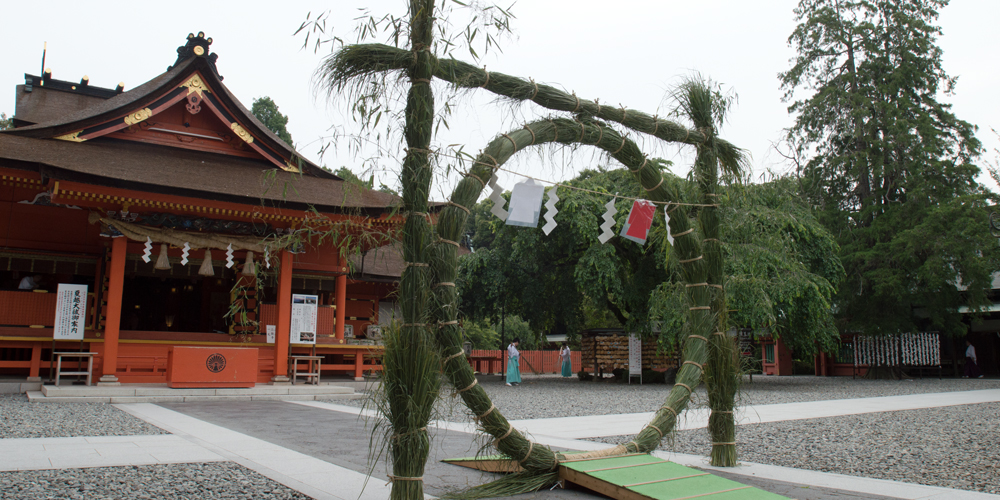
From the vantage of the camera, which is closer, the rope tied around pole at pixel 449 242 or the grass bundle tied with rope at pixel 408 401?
the grass bundle tied with rope at pixel 408 401

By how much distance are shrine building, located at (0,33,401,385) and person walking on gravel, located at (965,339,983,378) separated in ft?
64.0

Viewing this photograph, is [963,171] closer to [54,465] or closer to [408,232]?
[408,232]

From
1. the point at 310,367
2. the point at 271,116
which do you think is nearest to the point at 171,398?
the point at 310,367

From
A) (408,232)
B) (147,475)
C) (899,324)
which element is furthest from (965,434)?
(899,324)

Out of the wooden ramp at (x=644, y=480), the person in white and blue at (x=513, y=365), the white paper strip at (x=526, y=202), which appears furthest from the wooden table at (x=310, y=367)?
the white paper strip at (x=526, y=202)

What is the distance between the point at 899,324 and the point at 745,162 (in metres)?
17.4

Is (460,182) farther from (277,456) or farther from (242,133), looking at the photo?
(242,133)

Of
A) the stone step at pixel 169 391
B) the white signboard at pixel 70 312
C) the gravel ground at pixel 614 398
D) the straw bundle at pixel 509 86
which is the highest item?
the straw bundle at pixel 509 86

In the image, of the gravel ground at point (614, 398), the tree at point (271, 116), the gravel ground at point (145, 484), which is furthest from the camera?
the tree at point (271, 116)

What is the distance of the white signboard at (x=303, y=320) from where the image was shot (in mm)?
12938

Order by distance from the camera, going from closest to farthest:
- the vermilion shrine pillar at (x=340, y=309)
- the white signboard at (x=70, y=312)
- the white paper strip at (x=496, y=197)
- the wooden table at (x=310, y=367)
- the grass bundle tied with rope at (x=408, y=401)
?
the grass bundle tied with rope at (x=408, y=401), the white paper strip at (x=496, y=197), the white signboard at (x=70, y=312), the wooden table at (x=310, y=367), the vermilion shrine pillar at (x=340, y=309)

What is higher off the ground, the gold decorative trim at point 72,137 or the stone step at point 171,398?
the gold decorative trim at point 72,137

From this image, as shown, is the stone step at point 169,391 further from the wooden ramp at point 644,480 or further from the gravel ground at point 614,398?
the wooden ramp at point 644,480

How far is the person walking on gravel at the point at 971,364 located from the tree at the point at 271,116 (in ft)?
87.1
